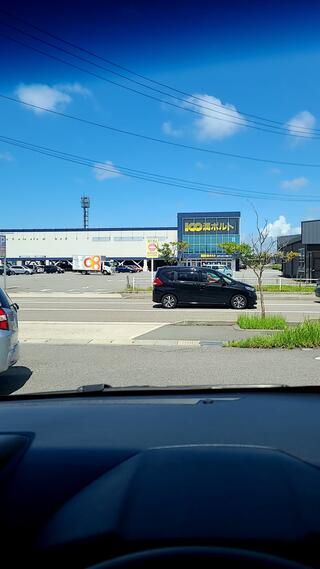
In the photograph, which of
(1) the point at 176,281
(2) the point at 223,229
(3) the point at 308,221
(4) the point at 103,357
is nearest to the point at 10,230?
(2) the point at 223,229

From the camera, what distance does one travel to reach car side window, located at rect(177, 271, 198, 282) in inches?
798

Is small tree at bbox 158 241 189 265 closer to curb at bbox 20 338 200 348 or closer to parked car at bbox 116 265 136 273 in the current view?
parked car at bbox 116 265 136 273

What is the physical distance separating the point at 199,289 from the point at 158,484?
18.5m

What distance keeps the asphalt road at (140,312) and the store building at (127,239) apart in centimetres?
6125

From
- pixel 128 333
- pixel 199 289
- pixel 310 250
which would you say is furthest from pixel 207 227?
pixel 128 333

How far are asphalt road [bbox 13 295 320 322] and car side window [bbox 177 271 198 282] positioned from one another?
46.8 inches

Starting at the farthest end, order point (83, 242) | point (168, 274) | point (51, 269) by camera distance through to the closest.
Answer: point (83, 242), point (51, 269), point (168, 274)

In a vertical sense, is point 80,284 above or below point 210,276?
below

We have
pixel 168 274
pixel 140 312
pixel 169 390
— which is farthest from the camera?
pixel 168 274

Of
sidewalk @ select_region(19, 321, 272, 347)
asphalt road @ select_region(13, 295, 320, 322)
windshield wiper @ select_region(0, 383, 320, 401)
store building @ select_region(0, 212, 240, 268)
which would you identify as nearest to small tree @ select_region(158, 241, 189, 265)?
store building @ select_region(0, 212, 240, 268)

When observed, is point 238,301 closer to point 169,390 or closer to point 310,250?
point 169,390

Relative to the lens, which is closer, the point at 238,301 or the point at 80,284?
the point at 238,301

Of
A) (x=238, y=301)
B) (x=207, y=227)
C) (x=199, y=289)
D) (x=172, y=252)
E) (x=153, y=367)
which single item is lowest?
(x=153, y=367)

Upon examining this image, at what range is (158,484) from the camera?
5.54 feet
